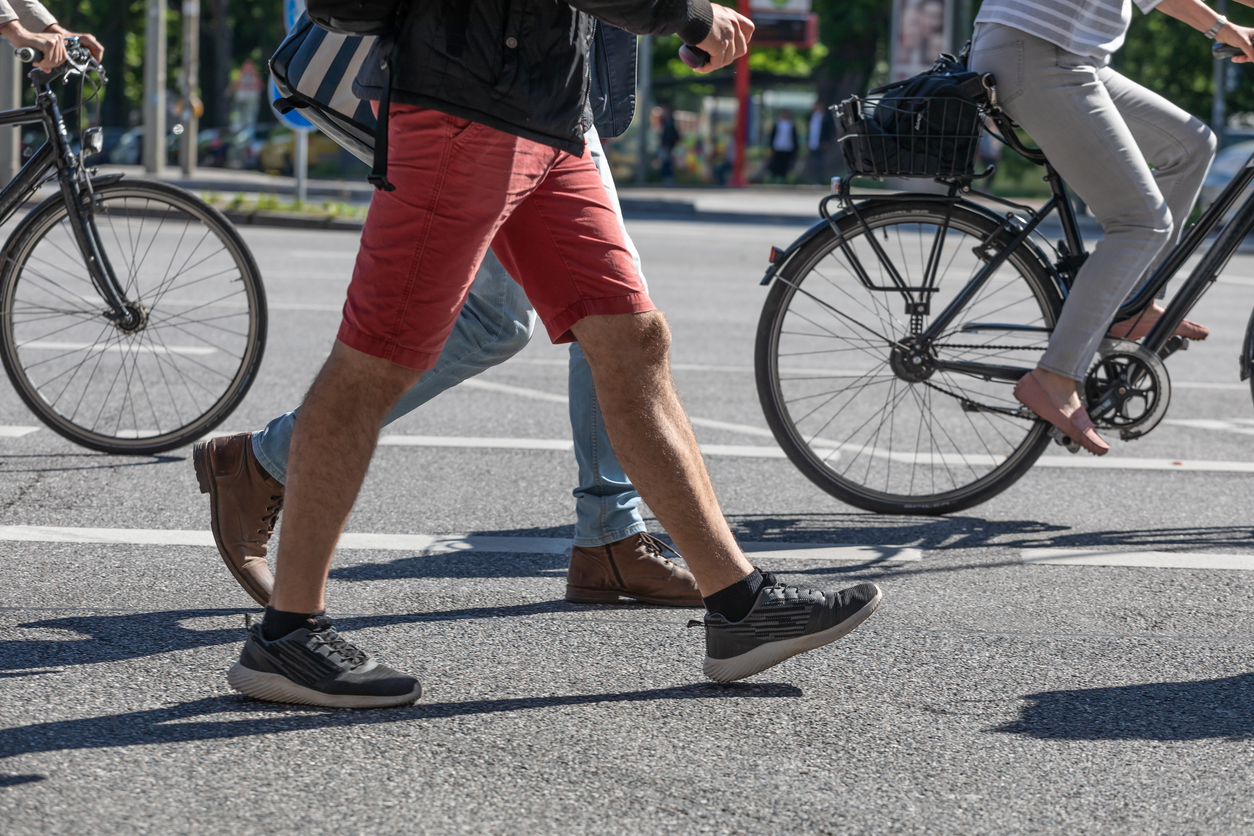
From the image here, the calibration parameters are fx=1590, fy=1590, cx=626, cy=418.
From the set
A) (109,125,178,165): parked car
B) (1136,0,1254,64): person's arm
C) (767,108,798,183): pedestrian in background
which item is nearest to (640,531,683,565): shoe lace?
(1136,0,1254,64): person's arm

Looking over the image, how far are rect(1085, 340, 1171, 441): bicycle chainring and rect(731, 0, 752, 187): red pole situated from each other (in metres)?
30.3

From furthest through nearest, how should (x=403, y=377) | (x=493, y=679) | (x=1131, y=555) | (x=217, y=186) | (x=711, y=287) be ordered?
(x=217, y=186)
(x=711, y=287)
(x=1131, y=555)
(x=493, y=679)
(x=403, y=377)

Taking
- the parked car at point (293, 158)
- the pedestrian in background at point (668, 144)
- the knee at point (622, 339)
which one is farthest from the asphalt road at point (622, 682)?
the pedestrian in background at point (668, 144)

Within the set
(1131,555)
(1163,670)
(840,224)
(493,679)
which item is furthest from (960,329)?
(493,679)

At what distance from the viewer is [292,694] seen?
2742 mm

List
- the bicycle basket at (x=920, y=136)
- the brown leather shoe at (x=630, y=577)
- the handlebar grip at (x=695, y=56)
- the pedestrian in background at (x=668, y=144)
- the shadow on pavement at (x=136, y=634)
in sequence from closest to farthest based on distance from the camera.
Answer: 1. the handlebar grip at (x=695, y=56)
2. the shadow on pavement at (x=136, y=634)
3. the brown leather shoe at (x=630, y=577)
4. the bicycle basket at (x=920, y=136)
5. the pedestrian in background at (x=668, y=144)

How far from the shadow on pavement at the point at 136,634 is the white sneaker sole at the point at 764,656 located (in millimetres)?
493

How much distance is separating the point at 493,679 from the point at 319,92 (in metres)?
1.17

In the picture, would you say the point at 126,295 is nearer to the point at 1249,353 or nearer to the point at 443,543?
the point at 443,543

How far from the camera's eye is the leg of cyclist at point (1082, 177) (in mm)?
3967

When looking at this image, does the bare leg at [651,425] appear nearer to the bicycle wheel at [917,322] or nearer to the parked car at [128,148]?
the bicycle wheel at [917,322]

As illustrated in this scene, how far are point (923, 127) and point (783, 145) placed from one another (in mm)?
31229

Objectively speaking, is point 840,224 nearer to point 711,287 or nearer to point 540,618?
point 540,618

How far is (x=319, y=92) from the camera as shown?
3.07m
